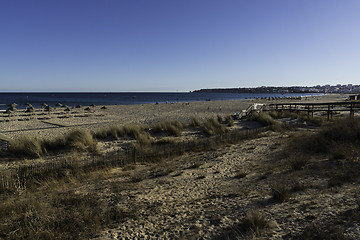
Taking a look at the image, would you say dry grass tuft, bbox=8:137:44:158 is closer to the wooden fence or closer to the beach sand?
the wooden fence

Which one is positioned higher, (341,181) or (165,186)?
(341,181)

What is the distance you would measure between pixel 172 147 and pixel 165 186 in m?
3.77

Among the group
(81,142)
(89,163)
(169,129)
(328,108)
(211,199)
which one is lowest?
(211,199)

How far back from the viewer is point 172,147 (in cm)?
1024

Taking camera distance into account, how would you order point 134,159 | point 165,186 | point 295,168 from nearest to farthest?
point 165,186, point 295,168, point 134,159

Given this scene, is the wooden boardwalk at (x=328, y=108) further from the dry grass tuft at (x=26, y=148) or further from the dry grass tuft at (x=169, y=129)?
the dry grass tuft at (x=26, y=148)

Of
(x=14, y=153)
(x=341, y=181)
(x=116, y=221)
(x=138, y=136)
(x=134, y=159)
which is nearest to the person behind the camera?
(x=116, y=221)

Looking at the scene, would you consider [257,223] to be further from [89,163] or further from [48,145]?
[48,145]

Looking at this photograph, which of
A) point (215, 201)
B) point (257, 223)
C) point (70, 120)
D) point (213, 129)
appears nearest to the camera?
point (257, 223)

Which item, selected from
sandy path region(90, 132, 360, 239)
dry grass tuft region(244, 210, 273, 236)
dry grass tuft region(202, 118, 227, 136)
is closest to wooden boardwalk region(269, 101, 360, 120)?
dry grass tuft region(202, 118, 227, 136)

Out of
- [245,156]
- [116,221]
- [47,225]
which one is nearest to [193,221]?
[116,221]

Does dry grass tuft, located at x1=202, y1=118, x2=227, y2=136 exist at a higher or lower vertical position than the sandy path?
higher

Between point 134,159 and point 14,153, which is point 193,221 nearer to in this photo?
point 134,159

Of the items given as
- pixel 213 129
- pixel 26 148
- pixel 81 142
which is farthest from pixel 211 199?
pixel 213 129
